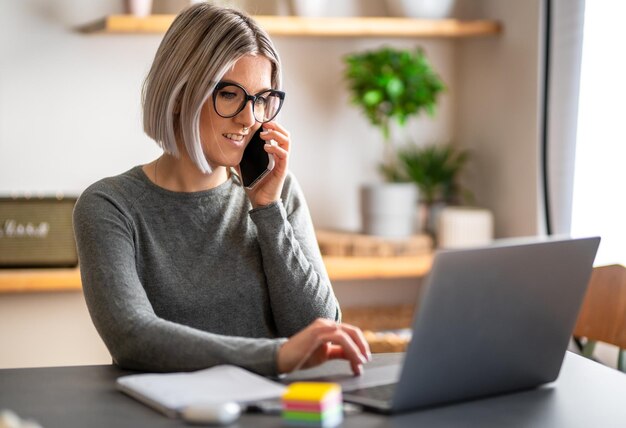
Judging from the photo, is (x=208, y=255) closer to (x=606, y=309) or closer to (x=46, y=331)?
(x=606, y=309)

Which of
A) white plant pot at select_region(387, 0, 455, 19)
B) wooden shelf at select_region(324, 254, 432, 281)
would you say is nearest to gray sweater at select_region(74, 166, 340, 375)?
wooden shelf at select_region(324, 254, 432, 281)

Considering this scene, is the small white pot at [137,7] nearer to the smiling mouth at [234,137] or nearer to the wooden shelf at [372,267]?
the wooden shelf at [372,267]

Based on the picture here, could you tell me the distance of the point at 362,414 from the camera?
4.12ft

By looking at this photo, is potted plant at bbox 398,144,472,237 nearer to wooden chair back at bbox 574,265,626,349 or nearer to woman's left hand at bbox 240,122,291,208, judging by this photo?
wooden chair back at bbox 574,265,626,349

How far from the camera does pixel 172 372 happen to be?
4.78 ft

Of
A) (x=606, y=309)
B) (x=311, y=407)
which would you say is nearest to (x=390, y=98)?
(x=606, y=309)

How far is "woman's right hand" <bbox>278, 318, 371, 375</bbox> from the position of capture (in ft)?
4.56

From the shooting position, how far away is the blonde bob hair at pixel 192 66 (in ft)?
5.74

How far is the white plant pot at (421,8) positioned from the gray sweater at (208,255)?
5.23 feet

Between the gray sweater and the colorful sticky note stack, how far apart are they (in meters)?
0.45

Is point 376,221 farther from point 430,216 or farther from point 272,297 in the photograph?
point 272,297

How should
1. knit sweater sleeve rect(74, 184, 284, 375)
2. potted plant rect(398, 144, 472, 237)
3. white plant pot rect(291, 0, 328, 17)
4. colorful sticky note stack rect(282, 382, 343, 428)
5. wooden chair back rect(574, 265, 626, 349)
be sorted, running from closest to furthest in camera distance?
colorful sticky note stack rect(282, 382, 343, 428) → knit sweater sleeve rect(74, 184, 284, 375) → wooden chair back rect(574, 265, 626, 349) → white plant pot rect(291, 0, 328, 17) → potted plant rect(398, 144, 472, 237)

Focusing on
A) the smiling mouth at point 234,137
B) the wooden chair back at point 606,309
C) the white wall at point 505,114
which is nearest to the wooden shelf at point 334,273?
the white wall at point 505,114

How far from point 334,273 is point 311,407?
1916mm
